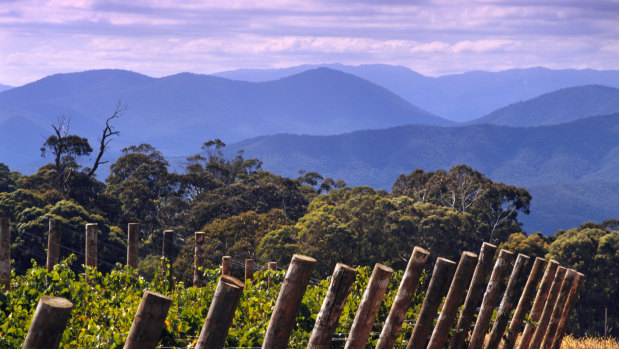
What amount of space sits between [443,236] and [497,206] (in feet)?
51.7

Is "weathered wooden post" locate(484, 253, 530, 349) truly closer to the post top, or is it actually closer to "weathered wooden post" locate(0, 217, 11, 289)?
the post top

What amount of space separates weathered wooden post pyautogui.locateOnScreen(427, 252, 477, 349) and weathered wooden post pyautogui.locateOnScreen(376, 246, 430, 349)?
52cm

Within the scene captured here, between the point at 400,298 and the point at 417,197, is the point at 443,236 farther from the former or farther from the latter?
the point at 400,298

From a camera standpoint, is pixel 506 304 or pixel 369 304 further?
pixel 506 304

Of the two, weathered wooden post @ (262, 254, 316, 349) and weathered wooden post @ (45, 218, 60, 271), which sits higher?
weathered wooden post @ (262, 254, 316, 349)

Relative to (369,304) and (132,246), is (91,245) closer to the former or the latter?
(132,246)

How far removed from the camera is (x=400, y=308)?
4652mm

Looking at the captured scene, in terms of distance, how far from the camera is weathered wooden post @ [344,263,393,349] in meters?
4.24

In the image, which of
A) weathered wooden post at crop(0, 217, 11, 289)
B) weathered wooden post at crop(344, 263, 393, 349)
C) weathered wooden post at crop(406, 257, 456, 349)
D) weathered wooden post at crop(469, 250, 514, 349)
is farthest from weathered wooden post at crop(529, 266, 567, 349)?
weathered wooden post at crop(0, 217, 11, 289)

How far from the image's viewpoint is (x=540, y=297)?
731cm

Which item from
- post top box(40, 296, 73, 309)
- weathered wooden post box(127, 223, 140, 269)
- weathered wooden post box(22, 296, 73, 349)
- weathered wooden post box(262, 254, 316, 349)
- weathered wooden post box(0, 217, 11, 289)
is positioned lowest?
weathered wooden post box(0, 217, 11, 289)

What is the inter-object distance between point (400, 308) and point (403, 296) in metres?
0.09

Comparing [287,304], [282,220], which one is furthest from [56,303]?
[282,220]

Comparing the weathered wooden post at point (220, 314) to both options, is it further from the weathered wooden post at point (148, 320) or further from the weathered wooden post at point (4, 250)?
the weathered wooden post at point (4, 250)
